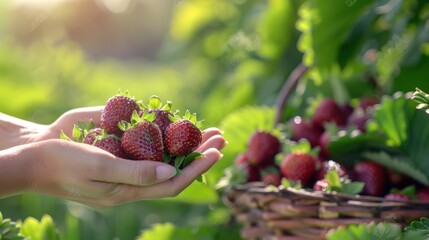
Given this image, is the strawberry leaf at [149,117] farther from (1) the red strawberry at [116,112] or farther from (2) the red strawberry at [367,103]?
(2) the red strawberry at [367,103]

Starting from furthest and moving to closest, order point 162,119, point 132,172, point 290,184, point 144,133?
1. point 290,184
2. point 162,119
3. point 144,133
4. point 132,172

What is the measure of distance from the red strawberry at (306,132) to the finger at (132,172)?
0.63m

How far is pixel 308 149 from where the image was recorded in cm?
150

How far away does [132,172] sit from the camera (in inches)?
38.9

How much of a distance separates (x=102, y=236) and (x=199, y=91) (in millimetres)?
1658

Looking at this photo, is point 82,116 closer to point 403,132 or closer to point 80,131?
point 80,131

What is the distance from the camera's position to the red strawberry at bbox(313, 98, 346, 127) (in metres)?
1.64

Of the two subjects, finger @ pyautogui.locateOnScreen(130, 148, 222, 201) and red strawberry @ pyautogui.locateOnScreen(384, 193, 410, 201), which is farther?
red strawberry @ pyautogui.locateOnScreen(384, 193, 410, 201)

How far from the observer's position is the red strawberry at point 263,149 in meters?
1.55

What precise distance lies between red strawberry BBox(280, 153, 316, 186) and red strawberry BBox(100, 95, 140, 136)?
37cm

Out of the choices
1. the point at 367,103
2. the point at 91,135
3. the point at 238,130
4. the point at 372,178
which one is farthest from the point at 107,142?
the point at 367,103

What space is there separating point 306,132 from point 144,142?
0.59m

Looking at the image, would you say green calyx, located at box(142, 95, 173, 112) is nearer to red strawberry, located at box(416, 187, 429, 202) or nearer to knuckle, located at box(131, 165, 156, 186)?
knuckle, located at box(131, 165, 156, 186)

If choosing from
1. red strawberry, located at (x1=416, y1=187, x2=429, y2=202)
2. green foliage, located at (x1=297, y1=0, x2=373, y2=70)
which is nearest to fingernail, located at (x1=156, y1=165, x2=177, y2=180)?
red strawberry, located at (x1=416, y1=187, x2=429, y2=202)
